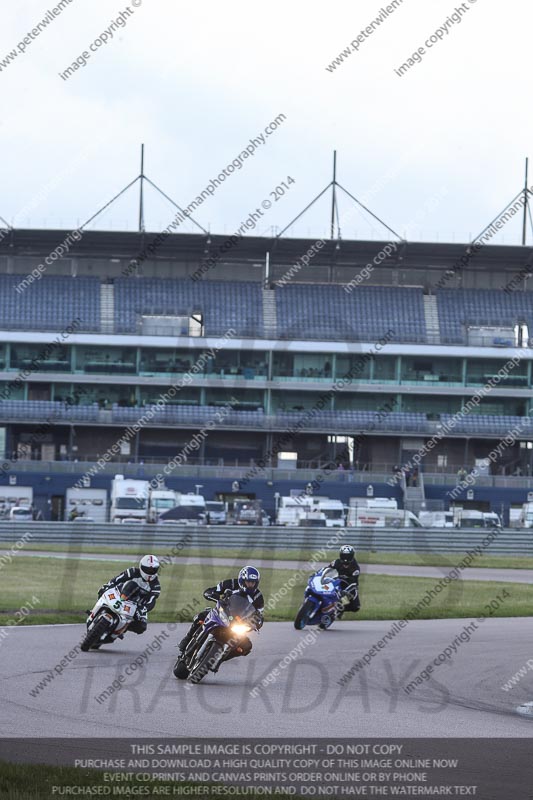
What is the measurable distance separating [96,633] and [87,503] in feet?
130

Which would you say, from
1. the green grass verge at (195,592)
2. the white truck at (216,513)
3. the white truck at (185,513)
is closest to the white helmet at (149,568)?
the green grass verge at (195,592)

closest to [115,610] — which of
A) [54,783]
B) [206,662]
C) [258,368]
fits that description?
[206,662]

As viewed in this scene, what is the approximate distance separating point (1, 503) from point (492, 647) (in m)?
39.3

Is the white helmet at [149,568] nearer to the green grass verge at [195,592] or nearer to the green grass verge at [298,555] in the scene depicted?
the green grass verge at [195,592]

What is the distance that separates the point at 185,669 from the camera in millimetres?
14617

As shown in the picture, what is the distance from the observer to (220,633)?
1432 centimetres

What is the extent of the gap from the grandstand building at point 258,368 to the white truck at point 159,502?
967 centimetres

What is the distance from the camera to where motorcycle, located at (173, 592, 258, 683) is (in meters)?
14.3

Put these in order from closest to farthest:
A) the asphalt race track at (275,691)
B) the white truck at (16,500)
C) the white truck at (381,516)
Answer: the asphalt race track at (275,691) → the white truck at (381,516) → the white truck at (16,500)

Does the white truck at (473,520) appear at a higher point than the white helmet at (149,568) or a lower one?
lower

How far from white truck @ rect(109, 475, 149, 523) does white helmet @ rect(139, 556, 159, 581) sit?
113 ft

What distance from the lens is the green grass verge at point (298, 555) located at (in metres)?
41.0

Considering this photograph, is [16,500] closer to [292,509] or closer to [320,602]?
[292,509]

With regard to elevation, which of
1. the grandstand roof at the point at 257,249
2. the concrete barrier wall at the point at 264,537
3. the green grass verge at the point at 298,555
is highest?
the grandstand roof at the point at 257,249
